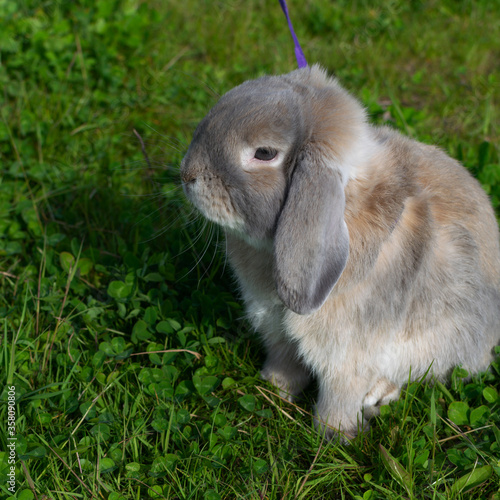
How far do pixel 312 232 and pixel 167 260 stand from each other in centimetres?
134

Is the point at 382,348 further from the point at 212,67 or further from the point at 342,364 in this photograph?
the point at 212,67

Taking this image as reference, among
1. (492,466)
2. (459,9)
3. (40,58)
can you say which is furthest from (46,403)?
(459,9)

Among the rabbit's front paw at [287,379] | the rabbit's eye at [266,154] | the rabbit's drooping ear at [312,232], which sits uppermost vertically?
the rabbit's eye at [266,154]

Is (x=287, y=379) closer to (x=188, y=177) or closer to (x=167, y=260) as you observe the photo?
(x=167, y=260)

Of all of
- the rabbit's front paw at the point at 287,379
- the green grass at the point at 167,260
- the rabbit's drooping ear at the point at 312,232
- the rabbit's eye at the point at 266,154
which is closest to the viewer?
the rabbit's drooping ear at the point at 312,232

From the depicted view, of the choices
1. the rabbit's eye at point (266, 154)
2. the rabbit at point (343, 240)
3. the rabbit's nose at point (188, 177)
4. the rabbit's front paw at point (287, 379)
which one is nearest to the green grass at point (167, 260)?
the rabbit's front paw at point (287, 379)

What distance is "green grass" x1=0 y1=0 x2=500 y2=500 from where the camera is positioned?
2473 mm

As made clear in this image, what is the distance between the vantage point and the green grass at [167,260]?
2473 millimetres

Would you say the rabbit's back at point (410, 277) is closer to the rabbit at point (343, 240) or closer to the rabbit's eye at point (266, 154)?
the rabbit at point (343, 240)

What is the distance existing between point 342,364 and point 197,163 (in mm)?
1065

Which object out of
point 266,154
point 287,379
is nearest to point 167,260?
point 287,379

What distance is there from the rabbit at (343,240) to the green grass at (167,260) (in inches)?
7.8

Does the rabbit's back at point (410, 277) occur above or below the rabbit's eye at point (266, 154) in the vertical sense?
below

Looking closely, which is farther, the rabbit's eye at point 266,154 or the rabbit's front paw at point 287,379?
the rabbit's front paw at point 287,379
